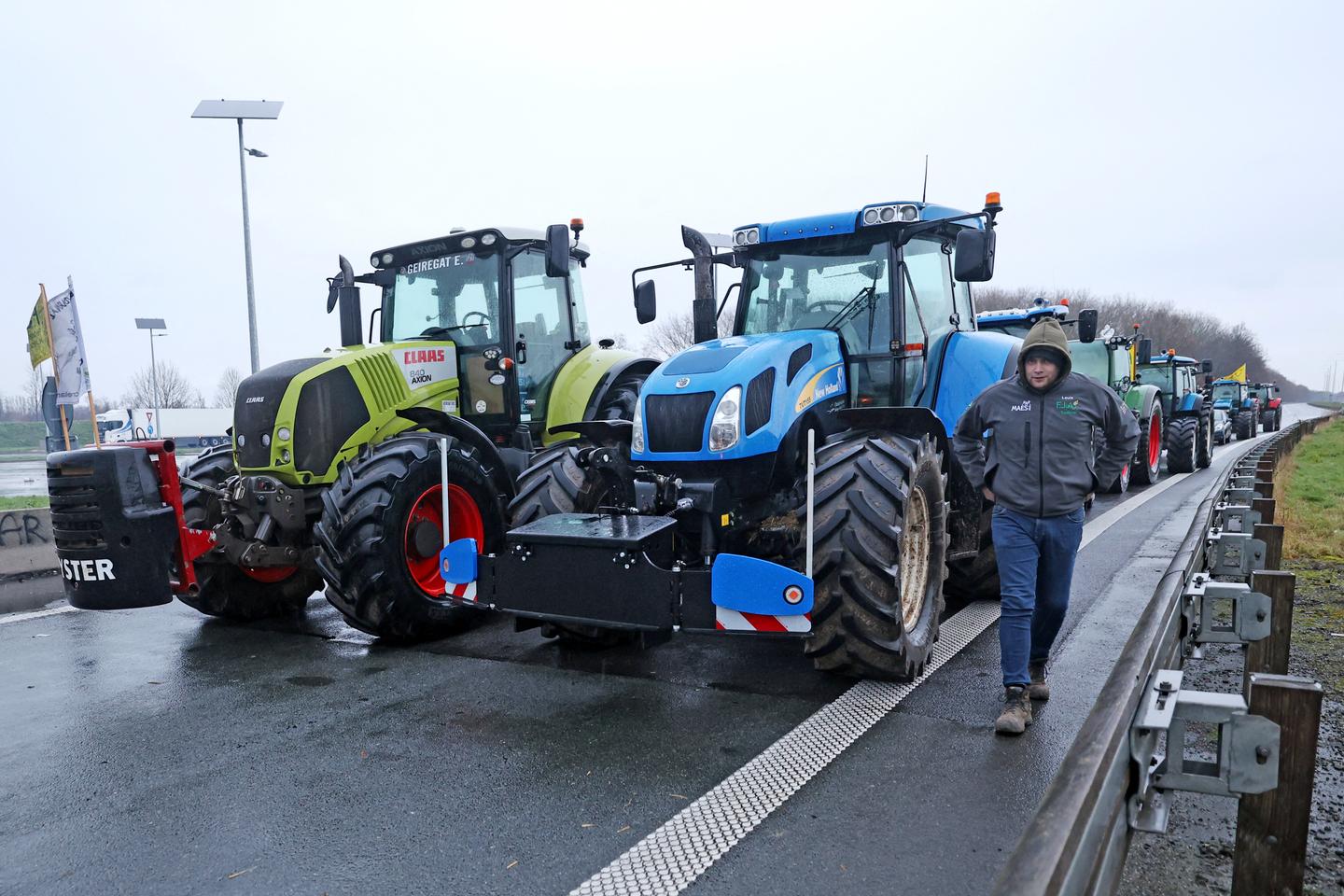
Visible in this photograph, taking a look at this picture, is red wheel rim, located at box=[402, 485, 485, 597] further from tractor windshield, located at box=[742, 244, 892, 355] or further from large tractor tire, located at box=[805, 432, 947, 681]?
large tractor tire, located at box=[805, 432, 947, 681]

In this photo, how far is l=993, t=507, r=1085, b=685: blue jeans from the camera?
4254 mm

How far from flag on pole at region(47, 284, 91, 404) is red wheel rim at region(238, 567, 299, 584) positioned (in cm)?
190

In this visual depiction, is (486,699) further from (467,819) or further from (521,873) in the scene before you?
(521,873)

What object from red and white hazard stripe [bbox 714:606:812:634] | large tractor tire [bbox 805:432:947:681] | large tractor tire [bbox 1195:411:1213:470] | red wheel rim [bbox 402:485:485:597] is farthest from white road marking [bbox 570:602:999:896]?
large tractor tire [bbox 1195:411:1213:470]

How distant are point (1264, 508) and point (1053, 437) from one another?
2278 mm

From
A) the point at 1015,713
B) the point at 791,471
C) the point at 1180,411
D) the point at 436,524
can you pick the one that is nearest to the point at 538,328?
the point at 436,524

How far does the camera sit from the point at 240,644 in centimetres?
609

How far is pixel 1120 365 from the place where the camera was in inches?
579

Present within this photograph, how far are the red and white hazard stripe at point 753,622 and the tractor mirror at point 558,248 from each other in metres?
3.11

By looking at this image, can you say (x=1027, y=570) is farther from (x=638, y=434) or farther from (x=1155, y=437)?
(x=1155, y=437)

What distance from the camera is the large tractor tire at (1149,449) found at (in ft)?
48.0

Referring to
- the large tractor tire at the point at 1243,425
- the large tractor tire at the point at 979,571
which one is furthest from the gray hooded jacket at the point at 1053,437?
the large tractor tire at the point at 1243,425

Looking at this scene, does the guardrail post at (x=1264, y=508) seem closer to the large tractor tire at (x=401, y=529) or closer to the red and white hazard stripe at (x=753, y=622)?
the red and white hazard stripe at (x=753, y=622)

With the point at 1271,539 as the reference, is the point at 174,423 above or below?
below
